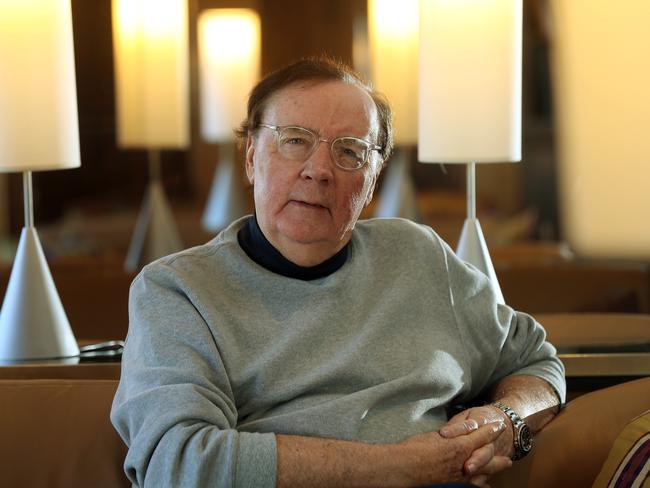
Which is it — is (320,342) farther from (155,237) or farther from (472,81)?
(155,237)

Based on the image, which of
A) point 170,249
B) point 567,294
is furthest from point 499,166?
point 567,294

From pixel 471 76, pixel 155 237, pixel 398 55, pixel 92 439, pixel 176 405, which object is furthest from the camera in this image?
pixel 398 55

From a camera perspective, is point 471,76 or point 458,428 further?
point 471,76

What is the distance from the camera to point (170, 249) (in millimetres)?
4586

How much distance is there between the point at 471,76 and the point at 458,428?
81cm

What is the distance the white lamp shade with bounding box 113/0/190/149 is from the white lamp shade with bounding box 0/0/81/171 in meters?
3.12

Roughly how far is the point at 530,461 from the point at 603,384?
33cm

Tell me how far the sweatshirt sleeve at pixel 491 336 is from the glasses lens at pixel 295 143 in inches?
13.2

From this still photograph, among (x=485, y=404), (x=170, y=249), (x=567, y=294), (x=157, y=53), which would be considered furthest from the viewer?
(x=157, y=53)

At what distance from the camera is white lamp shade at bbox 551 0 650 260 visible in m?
4.20

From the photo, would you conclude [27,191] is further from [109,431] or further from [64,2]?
[109,431]

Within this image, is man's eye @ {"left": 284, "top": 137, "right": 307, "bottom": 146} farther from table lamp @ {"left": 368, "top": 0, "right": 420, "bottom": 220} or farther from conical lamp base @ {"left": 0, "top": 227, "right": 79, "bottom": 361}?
table lamp @ {"left": 368, "top": 0, "right": 420, "bottom": 220}

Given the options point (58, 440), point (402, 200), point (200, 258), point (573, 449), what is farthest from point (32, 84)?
point (402, 200)

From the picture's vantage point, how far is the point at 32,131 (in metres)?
2.14
